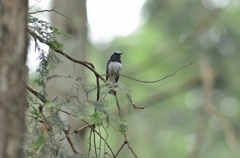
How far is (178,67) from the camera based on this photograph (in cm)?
1661

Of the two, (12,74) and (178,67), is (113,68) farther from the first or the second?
(178,67)

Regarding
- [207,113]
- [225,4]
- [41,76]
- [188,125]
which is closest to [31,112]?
[41,76]

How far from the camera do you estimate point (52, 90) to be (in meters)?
9.41

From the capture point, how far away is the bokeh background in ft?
40.2

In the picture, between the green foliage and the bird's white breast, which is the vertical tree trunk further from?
the bird's white breast

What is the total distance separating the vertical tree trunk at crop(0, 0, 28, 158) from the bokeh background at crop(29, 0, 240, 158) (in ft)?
21.7

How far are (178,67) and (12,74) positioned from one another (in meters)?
14.2

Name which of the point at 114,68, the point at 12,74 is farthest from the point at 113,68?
the point at 12,74

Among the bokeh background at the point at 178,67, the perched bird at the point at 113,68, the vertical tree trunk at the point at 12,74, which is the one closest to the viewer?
the vertical tree trunk at the point at 12,74

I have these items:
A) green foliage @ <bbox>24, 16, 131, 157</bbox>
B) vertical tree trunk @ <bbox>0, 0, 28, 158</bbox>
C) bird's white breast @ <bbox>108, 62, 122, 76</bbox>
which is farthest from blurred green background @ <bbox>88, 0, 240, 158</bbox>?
vertical tree trunk @ <bbox>0, 0, 28, 158</bbox>

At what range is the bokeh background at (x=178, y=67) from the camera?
40.2ft

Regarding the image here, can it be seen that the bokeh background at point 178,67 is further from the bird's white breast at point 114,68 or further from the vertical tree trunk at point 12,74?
the vertical tree trunk at point 12,74

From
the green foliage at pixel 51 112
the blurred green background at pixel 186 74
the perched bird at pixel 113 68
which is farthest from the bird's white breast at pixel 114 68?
the blurred green background at pixel 186 74

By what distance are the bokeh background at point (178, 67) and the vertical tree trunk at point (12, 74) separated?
6622 mm
